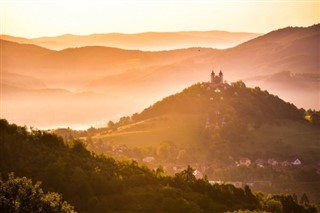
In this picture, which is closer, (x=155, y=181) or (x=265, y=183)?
(x=155, y=181)

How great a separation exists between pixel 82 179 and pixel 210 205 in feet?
47.3


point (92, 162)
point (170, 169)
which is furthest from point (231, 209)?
point (170, 169)

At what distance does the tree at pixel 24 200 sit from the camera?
48.9 m

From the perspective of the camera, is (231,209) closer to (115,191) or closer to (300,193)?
(115,191)

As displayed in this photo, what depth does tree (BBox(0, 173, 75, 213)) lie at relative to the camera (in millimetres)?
48938

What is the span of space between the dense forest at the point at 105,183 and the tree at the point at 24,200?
44.2ft

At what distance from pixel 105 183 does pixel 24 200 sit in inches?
1116

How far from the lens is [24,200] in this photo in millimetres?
50969

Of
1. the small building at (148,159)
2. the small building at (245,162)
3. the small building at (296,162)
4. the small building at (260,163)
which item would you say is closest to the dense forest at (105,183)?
the small building at (260,163)

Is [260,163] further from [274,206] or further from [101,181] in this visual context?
[101,181]

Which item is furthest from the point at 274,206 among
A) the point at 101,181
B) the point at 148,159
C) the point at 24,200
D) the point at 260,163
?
the point at 148,159

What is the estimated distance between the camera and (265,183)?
168 m

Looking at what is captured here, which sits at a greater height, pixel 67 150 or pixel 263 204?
pixel 67 150

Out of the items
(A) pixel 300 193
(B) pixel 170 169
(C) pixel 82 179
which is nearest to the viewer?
(C) pixel 82 179
